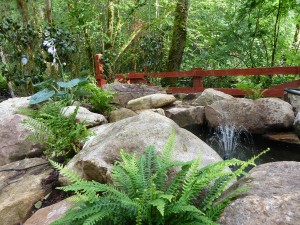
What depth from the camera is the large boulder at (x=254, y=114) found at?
464 cm

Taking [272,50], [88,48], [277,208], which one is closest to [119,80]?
[88,48]

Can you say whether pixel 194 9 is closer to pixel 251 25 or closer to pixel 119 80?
pixel 251 25

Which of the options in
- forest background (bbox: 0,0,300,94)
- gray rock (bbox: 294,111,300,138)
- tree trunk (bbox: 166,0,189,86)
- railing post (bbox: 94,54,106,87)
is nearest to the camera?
gray rock (bbox: 294,111,300,138)

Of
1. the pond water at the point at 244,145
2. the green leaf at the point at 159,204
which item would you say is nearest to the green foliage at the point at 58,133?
the green leaf at the point at 159,204

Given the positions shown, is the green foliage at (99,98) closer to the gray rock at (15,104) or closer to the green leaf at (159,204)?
the gray rock at (15,104)

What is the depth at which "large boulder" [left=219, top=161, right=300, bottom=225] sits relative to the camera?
4.88 feet

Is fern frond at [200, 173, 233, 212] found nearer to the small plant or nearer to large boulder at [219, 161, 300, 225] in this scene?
large boulder at [219, 161, 300, 225]

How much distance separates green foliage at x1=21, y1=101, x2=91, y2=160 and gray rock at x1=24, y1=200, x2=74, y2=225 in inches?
28.4

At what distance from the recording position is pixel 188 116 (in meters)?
5.19

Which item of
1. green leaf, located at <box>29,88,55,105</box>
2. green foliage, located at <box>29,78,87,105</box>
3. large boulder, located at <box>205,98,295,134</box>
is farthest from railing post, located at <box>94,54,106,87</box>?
large boulder, located at <box>205,98,295,134</box>

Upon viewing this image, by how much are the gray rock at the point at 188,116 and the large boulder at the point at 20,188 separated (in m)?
2.68

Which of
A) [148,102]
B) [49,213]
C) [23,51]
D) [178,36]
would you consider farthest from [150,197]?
[178,36]

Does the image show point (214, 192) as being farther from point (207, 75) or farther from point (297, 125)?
point (207, 75)

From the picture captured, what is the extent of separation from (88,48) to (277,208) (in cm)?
814
